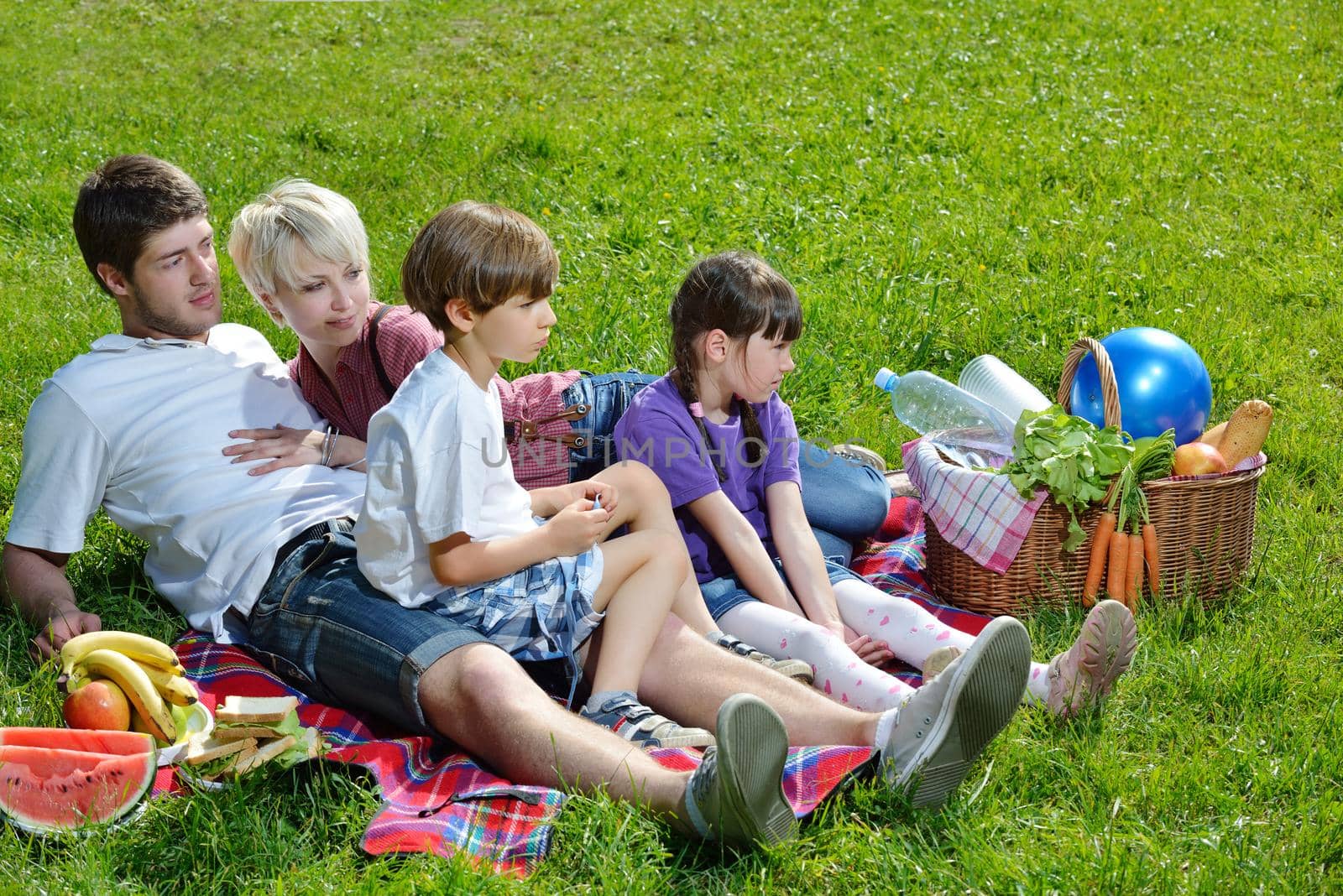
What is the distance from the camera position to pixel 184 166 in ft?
26.0

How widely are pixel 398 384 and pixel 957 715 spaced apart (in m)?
1.93

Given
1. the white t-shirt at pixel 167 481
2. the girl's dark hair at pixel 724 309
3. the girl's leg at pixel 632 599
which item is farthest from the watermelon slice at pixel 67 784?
the girl's dark hair at pixel 724 309

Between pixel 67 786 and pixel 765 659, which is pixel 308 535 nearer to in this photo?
pixel 67 786

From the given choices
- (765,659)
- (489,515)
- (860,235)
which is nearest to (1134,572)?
(765,659)

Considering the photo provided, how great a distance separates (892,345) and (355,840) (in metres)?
3.63

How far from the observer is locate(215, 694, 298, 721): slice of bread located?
2.98 meters

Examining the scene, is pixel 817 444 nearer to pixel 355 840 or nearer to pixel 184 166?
pixel 355 840

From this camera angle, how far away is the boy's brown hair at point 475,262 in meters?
3.04

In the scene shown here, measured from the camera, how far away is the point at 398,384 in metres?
3.74

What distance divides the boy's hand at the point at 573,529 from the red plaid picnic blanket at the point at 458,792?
553mm

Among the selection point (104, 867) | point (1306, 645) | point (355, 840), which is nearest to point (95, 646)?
point (104, 867)

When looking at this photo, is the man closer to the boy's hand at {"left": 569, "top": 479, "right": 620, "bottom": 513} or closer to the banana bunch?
the banana bunch

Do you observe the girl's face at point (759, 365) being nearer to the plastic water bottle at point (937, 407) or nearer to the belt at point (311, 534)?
the plastic water bottle at point (937, 407)

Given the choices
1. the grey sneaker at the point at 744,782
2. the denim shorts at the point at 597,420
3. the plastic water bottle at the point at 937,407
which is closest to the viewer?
the grey sneaker at the point at 744,782
